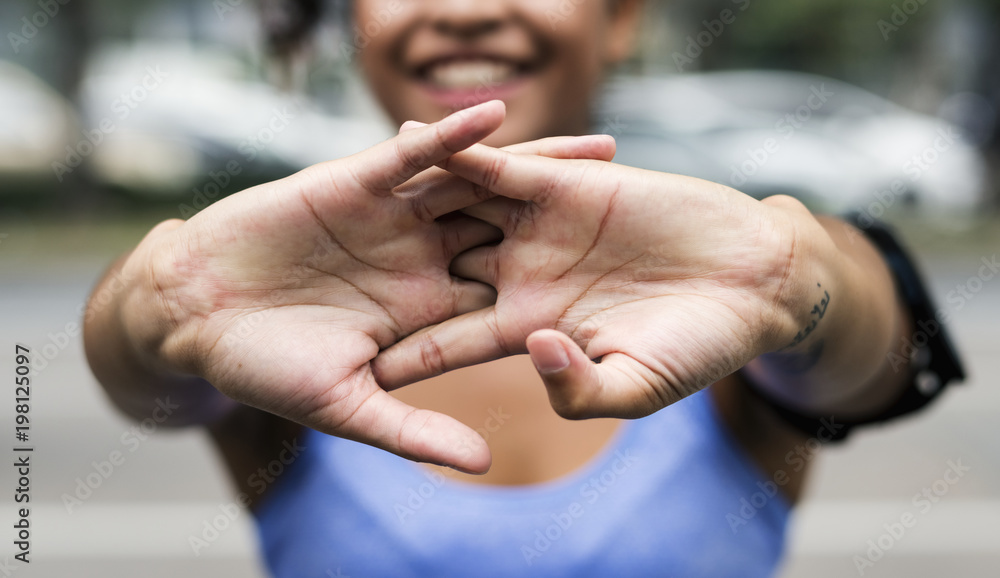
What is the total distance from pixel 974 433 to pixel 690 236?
530cm

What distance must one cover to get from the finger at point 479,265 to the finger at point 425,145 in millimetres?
182

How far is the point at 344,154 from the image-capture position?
978 cm

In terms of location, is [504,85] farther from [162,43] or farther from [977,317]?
[162,43]

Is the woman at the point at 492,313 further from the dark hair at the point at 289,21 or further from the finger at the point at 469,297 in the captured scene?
the dark hair at the point at 289,21

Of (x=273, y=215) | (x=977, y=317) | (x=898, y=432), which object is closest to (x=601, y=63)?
(x=273, y=215)

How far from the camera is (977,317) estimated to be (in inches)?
273
